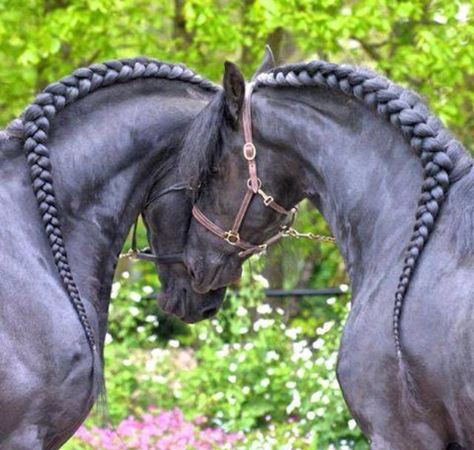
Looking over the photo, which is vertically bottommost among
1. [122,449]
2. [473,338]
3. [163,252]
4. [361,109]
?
[122,449]

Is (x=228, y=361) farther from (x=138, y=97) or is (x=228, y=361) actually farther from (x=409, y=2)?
(x=138, y=97)

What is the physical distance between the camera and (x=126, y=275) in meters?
7.66

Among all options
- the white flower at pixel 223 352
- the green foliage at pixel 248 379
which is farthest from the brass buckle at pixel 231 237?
the white flower at pixel 223 352

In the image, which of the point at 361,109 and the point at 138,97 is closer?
the point at 361,109

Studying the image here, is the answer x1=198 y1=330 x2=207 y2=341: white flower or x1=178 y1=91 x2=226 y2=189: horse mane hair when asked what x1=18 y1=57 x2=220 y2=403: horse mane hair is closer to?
x1=178 y1=91 x2=226 y2=189: horse mane hair

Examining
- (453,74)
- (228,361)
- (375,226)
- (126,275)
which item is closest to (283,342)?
(228,361)

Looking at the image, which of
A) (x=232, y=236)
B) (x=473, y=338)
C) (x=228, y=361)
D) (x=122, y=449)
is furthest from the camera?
(x=228, y=361)

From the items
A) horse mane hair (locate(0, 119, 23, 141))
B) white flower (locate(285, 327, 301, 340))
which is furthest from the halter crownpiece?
white flower (locate(285, 327, 301, 340))

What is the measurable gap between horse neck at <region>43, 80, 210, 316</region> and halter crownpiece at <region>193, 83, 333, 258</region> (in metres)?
0.26

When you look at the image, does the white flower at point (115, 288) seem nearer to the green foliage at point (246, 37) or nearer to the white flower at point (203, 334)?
the white flower at point (203, 334)

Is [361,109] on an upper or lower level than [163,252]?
upper

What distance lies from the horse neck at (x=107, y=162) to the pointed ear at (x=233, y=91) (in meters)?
0.32

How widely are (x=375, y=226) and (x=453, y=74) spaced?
4.00 meters

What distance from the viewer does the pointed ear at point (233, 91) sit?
4281mm
